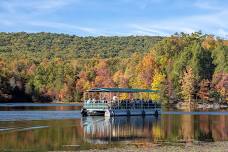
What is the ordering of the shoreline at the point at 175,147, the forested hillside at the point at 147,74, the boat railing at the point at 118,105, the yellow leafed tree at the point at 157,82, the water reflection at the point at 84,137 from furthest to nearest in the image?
the yellow leafed tree at the point at 157,82, the forested hillside at the point at 147,74, the boat railing at the point at 118,105, the water reflection at the point at 84,137, the shoreline at the point at 175,147

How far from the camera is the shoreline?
35844 millimetres

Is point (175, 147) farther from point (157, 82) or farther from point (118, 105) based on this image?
point (157, 82)

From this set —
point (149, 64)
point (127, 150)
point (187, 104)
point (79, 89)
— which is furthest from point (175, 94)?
point (127, 150)

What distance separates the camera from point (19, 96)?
17362 cm

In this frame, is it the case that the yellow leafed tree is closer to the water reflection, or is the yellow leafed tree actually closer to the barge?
the barge

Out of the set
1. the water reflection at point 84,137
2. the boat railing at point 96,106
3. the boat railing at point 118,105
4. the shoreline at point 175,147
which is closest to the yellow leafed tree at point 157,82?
the boat railing at point 118,105

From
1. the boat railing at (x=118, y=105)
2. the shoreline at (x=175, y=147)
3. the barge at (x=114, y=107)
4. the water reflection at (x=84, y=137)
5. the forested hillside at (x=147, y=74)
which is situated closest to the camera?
the shoreline at (x=175, y=147)

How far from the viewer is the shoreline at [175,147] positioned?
35.8m

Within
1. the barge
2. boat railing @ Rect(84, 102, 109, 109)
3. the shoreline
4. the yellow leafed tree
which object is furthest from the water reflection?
the yellow leafed tree

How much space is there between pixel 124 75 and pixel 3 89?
37.7 m

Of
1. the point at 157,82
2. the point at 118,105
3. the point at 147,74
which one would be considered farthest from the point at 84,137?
the point at 147,74

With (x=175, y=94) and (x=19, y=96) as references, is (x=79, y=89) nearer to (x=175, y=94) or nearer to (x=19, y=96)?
(x=19, y=96)

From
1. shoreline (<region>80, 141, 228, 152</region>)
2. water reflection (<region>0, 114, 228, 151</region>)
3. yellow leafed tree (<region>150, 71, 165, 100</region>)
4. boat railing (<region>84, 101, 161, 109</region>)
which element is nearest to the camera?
shoreline (<region>80, 141, 228, 152</region>)

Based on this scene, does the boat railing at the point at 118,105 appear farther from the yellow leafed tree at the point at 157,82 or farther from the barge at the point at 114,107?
the yellow leafed tree at the point at 157,82
